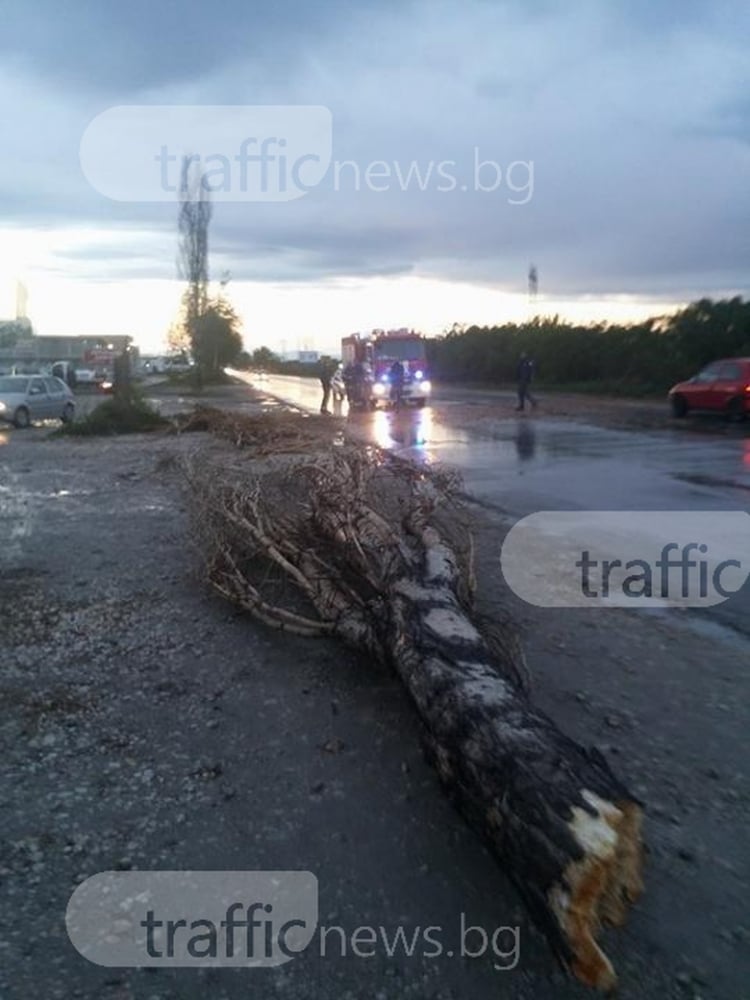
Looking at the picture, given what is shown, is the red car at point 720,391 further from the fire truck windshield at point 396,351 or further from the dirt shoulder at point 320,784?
the dirt shoulder at point 320,784

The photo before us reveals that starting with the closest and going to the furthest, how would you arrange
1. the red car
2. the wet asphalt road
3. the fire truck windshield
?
the wet asphalt road → the red car → the fire truck windshield

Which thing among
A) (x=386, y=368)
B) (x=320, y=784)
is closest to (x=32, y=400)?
(x=386, y=368)

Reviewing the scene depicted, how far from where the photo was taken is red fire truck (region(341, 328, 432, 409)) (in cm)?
3569

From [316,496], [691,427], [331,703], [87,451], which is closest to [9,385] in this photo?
[87,451]

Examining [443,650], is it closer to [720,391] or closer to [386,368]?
[720,391]

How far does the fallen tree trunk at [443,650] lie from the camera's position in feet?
11.8

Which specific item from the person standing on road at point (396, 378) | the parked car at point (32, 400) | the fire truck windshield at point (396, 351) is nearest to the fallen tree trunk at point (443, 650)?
the parked car at point (32, 400)

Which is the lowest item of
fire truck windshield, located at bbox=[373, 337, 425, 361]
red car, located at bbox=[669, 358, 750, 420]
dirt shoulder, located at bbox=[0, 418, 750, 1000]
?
dirt shoulder, located at bbox=[0, 418, 750, 1000]

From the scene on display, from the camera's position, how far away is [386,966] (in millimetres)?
3561

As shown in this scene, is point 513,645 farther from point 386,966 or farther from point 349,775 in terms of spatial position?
point 386,966

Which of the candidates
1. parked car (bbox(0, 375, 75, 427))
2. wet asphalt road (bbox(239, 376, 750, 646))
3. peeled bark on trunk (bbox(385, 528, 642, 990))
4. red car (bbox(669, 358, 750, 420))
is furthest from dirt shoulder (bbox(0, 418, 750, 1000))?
parked car (bbox(0, 375, 75, 427))

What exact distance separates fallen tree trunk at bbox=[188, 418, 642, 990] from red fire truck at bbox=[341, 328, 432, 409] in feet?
84.2

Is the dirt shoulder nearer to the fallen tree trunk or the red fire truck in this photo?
the fallen tree trunk

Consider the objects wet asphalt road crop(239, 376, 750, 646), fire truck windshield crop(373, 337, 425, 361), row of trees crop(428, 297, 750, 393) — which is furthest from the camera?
row of trees crop(428, 297, 750, 393)
